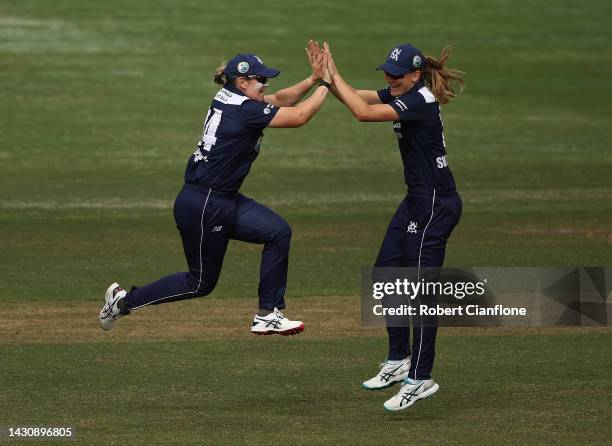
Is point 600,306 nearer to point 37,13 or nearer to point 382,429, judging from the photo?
point 382,429

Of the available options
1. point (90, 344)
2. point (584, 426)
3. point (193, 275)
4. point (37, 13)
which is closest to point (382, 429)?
point (584, 426)

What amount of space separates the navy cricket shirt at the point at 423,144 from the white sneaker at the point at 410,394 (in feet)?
4.80

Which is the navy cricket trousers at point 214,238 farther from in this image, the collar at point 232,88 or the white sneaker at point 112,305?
the collar at point 232,88

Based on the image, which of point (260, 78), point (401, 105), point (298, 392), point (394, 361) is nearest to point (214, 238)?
point (260, 78)

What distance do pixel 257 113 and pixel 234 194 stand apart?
71 centimetres

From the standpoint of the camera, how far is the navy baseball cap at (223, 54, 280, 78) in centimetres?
1077

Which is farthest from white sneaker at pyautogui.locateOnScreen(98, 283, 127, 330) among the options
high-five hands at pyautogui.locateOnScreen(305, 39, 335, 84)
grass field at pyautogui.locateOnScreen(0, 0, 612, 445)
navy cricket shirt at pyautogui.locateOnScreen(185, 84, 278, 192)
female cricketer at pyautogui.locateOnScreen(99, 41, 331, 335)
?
high-five hands at pyautogui.locateOnScreen(305, 39, 335, 84)

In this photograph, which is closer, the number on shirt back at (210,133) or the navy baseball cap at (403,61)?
the navy baseball cap at (403,61)

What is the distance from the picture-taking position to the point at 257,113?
1068 cm

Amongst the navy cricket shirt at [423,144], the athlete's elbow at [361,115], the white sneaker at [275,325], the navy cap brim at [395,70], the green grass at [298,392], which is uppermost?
the navy cap brim at [395,70]

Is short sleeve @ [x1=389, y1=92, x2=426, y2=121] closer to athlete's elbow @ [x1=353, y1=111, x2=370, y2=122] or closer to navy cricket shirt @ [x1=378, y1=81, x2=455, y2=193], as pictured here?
navy cricket shirt @ [x1=378, y1=81, x2=455, y2=193]

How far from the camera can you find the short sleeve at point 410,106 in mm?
10422

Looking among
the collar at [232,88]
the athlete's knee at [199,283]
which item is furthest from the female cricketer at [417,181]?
the athlete's knee at [199,283]

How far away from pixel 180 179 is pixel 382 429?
51.7 ft
